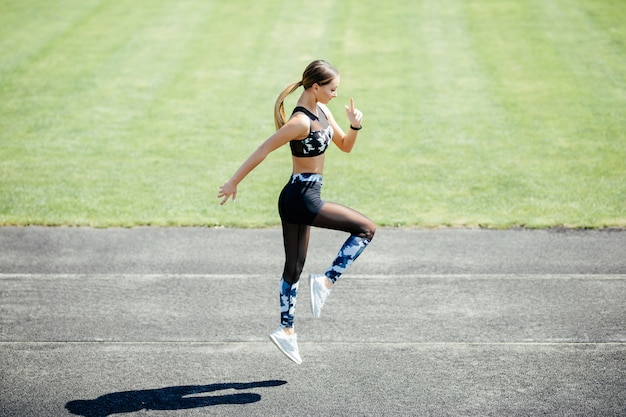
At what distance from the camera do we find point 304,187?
5.86 m

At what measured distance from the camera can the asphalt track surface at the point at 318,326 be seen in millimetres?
5531

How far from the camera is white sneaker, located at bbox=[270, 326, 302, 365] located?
584 centimetres

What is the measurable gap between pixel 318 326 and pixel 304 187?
1.58 meters

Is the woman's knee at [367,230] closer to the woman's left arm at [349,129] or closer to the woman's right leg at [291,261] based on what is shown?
the woman's right leg at [291,261]

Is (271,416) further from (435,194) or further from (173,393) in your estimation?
(435,194)

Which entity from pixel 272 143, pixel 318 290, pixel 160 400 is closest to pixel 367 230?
pixel 318 290

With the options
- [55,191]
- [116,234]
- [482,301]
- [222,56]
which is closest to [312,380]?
[482,301]

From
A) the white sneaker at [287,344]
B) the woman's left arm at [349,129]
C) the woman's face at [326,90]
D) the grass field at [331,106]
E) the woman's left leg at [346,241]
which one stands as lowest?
the grass field at [331,106]

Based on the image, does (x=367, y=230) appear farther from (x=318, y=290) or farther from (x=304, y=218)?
(x=318, y=290)

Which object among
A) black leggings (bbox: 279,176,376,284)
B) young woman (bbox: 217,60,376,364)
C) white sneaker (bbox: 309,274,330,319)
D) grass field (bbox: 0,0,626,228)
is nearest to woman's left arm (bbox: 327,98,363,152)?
young woman (bbox: 217,60,376,364)

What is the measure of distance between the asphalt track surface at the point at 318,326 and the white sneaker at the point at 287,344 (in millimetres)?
180

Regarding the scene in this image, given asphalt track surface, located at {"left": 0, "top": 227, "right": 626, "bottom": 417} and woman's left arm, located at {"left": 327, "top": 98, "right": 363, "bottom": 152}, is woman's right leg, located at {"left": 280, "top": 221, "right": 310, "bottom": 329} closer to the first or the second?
asphalt track surface, located at {"left": 0, "top": 227, "right": 626, "bottom": 417}

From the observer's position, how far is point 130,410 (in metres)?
5.40

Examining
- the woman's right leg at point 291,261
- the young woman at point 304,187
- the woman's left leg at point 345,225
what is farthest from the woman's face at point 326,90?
the woman's right leg at point 291,261
